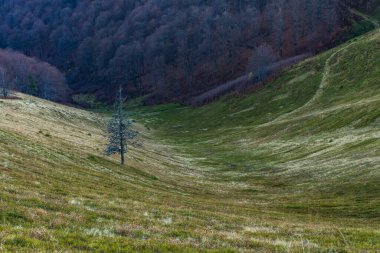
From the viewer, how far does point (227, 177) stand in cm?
6291

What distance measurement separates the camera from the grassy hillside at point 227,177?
15844mm

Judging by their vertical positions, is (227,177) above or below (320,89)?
below

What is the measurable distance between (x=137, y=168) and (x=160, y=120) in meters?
98.7

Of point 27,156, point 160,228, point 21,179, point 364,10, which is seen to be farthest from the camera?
point 364,10

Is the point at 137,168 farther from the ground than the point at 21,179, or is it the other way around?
the point at 21,179

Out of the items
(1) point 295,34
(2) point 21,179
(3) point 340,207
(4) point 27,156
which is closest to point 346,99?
(3) point 340,207

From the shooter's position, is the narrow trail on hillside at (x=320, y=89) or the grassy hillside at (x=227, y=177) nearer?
the grassy hillside at (x=227, y=177)

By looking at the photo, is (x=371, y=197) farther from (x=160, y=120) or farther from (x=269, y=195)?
(x=160, y=120)

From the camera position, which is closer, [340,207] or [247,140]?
[340,207]

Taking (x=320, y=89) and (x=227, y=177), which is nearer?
(x=227, y=177)

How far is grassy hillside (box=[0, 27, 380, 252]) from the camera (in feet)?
52.0

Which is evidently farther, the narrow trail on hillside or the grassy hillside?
the narrow trail on hillside

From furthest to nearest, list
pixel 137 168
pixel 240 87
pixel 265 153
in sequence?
pixel 240 87
pixel 265 153
pixel 137 168

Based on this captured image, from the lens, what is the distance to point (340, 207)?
3562 cm
